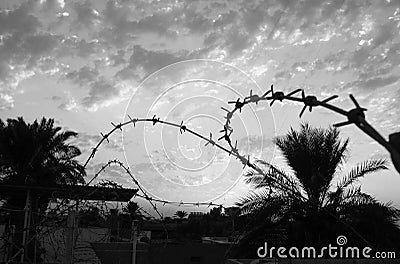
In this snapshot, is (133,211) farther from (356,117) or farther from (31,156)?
(31,156)

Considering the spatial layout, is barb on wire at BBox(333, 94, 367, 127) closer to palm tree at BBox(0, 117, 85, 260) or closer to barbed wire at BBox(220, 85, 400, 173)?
barbed wire at BBox(220, 85, 400, 173)

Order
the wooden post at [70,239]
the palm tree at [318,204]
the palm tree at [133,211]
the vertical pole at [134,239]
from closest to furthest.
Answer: the wooden post at [70,239]
the palm tree at [133,211]
the vertical pole at [134,239]
the palm tree at [318,204]

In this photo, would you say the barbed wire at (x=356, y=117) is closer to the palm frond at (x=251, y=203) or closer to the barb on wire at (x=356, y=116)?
the barb on wire at (x=356, y=116)

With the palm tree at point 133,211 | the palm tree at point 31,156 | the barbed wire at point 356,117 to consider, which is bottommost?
the palm tree at point 133,211

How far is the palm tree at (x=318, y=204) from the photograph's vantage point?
9.39 m

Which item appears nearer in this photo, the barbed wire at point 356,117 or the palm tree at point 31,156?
the barbed wire at point 356,117

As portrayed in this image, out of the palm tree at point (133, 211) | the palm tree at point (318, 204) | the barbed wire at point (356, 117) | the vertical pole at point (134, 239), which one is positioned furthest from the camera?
the palm tree at point (318, 204)

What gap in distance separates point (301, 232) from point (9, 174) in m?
12.8

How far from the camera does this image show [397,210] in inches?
388

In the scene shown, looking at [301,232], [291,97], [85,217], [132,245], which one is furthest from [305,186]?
[291,97]

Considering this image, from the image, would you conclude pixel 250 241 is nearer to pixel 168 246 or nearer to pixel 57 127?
pixel 168 246

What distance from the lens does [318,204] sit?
32.0 ft

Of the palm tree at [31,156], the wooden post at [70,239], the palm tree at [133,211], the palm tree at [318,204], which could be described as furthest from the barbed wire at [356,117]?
the palm tree at [31,156]

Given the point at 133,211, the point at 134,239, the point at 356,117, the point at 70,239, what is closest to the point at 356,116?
the point at 356,117
